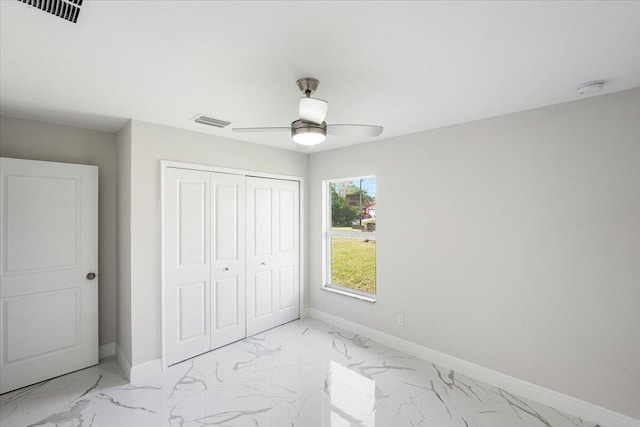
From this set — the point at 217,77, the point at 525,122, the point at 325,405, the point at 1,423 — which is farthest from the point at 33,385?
the point at 525,122

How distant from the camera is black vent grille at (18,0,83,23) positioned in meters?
1.21

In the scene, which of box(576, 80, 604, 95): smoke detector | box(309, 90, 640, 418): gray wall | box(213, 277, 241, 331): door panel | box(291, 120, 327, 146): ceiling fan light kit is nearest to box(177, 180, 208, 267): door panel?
box(213, 277, 241, 331): door panel

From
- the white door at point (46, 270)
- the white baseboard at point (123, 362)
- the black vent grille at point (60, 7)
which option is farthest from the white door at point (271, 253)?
the black vent grille at point (60, 7)

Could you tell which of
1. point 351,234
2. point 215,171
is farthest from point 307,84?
point 351,234

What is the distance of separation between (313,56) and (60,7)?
1171mm

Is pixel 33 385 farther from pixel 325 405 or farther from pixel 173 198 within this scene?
pixel 325 405

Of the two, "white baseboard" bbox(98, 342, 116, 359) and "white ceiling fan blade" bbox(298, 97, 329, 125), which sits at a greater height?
"white ceiling fan blade" bbox(298, 97, 329, 125)

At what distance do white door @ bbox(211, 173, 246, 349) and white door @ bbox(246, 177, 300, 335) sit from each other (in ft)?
0.41

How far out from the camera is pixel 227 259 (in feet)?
11.3

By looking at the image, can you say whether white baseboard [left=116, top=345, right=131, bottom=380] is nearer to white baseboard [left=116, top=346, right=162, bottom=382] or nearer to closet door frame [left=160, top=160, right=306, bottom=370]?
white baseboard [left=116, top=346, right=162, bottom=382]

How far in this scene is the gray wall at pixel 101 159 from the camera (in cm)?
284

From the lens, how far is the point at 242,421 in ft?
7.11

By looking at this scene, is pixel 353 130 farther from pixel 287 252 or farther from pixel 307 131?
pixel 287 252

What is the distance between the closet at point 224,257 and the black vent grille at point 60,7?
1763 millimetres
